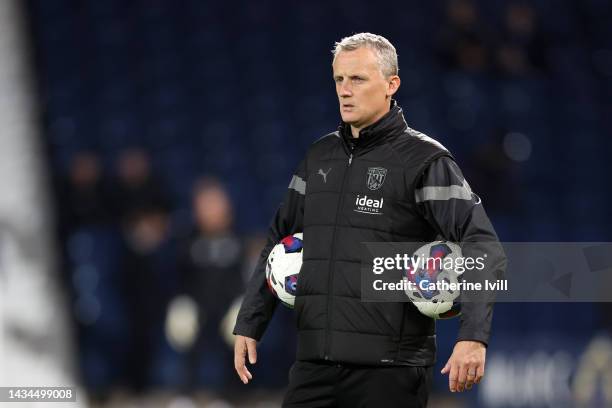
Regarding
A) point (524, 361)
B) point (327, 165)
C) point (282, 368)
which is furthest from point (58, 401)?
point (327, 165)

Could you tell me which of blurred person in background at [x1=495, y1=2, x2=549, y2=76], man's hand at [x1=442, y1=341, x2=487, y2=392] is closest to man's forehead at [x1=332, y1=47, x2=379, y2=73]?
man's hand at [x1=442, y1=341, x2=487, y2=392]

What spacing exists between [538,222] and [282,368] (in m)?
2.68

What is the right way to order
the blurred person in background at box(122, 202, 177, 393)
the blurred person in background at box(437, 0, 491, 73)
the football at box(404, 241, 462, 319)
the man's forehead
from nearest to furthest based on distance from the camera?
the football at box(404, 241, 462, 319) → the man's forehead → the blurred person in background at box(122, 202, 177, 393) → the blurred person in background at box(437, 0, 491, 73)

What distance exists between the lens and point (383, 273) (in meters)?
3.49

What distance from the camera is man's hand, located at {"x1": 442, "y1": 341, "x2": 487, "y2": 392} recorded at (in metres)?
3.24

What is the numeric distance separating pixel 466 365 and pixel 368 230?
0.57 m

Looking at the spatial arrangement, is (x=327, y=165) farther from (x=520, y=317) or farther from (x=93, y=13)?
(x=93, y=13)

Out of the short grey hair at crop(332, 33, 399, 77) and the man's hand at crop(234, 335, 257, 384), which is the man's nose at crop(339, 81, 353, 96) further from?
the man's hand at crop(234, 335, 257, 384)

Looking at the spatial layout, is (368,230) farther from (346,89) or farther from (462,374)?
(462,374)

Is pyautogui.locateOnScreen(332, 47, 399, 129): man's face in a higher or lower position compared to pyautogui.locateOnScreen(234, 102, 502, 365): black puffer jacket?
higher

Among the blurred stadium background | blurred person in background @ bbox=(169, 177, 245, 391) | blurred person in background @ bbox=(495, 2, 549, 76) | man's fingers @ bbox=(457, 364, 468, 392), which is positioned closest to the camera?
man's fingers @ bbox=(457, 364, 468, 392)

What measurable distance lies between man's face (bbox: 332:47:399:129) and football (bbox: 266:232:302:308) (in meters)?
0.49

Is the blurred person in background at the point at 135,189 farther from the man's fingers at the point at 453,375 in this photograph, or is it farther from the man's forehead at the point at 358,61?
the man's fingers at the point at 453,375

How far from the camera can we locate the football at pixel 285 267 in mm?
3738
